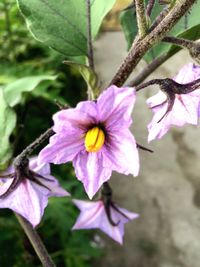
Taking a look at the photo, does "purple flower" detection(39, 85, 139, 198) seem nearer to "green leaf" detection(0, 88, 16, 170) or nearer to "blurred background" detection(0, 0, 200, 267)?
"green leaf" detection(0, 88, 16, 170)

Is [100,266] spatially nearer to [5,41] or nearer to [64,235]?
[64,235]

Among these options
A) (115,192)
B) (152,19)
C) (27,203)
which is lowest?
(115,192)

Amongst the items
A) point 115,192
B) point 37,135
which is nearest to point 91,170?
point 37,135

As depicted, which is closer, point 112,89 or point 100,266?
point 112,89

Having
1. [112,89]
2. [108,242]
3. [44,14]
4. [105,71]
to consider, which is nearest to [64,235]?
[108,242]

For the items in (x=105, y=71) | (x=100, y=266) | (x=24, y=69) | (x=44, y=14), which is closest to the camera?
(x=44, y=14)

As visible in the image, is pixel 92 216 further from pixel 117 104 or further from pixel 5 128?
pixel 117 104
